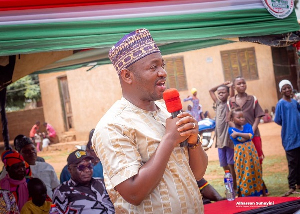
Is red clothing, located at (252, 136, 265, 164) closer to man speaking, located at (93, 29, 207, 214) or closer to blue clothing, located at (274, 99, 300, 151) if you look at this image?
blue clothing, located at (274, 99, 300, 151)

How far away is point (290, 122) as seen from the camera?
23.6ft

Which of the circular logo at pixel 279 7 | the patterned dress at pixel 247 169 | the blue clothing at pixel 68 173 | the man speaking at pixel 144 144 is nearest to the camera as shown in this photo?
the man speaking at pixel 144 144

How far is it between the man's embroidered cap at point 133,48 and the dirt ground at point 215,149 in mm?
10745

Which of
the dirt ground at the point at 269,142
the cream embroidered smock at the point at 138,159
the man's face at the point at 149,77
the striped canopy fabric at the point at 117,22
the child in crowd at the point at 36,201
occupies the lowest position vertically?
the dirt ground at the point at 269,142

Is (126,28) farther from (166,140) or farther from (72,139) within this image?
(72,139)

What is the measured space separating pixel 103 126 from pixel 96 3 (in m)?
1.97

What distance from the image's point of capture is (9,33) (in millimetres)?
3463

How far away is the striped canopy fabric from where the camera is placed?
3.50 metres

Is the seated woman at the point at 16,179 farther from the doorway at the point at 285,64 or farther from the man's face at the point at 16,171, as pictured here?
the doorway at the point at 285,64

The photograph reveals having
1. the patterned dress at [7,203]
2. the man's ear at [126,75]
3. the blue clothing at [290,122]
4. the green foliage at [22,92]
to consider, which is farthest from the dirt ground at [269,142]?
the green foliage at [22,92]

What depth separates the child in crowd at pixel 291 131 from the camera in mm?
7125

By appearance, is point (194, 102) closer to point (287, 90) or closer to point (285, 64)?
point (285, 64)

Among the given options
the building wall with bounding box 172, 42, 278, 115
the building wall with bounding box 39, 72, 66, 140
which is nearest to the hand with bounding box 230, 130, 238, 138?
the building wall with bounding box 172, 42, 278, 115

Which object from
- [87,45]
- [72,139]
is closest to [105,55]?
[87,45]
